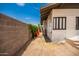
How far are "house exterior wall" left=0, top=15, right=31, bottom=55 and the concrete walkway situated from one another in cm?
39

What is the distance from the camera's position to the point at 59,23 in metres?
5.80

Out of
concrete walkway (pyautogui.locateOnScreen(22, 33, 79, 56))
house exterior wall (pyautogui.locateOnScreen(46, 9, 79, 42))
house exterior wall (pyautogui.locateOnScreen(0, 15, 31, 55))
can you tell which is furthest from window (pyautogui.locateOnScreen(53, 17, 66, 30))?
house exterior wall (pyautogui.locateOnScreen(0, 15, 31, 55))

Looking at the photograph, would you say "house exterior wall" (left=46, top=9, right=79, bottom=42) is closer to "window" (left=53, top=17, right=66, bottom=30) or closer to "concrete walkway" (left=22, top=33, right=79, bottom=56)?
"window" (left=53, top=17, right=66, bottom=30)

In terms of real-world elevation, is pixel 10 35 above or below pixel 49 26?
below

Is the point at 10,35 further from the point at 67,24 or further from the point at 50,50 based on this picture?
the point at 67,24

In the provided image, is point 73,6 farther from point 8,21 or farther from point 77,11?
point 8,21

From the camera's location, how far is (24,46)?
6.39 metres

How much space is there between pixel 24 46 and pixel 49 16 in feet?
4.14

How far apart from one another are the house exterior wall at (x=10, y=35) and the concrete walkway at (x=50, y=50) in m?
0.39

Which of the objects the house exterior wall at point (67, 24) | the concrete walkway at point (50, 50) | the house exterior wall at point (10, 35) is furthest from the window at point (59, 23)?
the house exterior wall at point (10, 35)

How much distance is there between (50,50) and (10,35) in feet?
3.81

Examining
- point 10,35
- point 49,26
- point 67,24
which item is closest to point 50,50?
point 49,26

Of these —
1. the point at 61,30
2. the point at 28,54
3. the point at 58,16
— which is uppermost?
the point at 58,16

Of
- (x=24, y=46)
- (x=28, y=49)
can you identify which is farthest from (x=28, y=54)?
(x=24, y=46)
